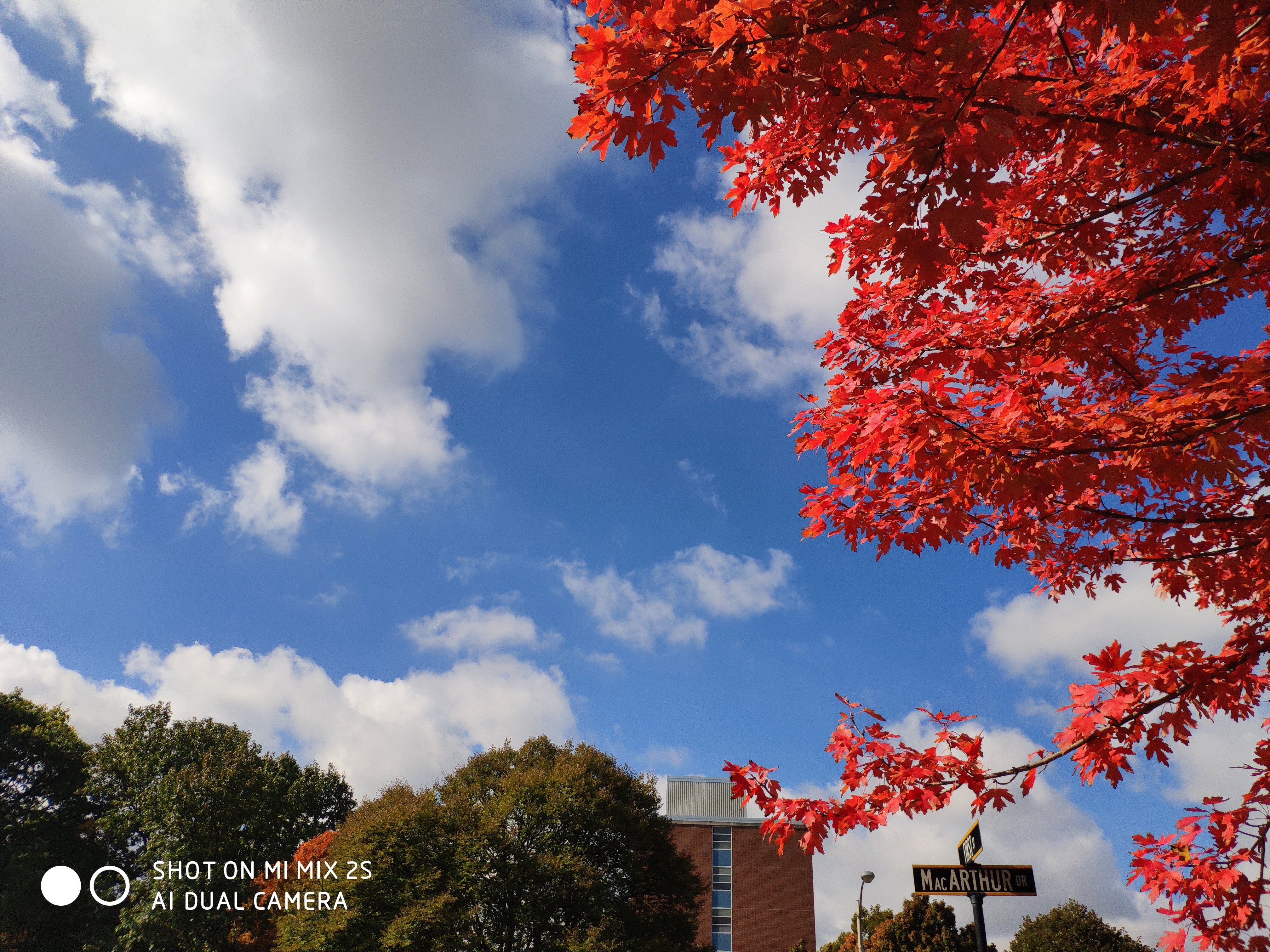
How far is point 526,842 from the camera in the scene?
26078 millimetres

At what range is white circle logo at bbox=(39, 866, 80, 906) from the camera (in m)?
30.3

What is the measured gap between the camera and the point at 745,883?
153 ft

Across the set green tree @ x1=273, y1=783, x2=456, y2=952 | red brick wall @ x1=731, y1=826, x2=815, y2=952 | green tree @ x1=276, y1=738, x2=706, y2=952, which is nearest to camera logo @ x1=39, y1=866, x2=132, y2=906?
green tree @ x1=273, y1=783, x2=456, y2=952

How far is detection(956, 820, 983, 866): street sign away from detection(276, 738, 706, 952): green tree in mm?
20535

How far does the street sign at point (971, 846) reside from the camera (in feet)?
19.9

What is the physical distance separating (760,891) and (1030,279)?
168 ft

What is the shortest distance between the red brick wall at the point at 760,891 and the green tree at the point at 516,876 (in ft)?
63.5

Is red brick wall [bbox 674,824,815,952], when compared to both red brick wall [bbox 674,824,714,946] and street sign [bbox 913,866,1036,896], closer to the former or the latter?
red brick wall [bbox 674,824,714,946]

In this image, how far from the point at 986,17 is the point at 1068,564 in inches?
176

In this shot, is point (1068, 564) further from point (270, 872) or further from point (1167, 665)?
point (270, 872)

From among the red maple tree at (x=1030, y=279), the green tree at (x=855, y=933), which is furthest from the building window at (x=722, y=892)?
the red maple tree at (x=1030, y=279)

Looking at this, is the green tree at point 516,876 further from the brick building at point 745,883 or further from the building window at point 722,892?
the building window at point 722,892

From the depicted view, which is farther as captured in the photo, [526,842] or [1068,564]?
[526,842]

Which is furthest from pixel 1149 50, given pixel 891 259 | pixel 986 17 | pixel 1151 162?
pixel 891 259
